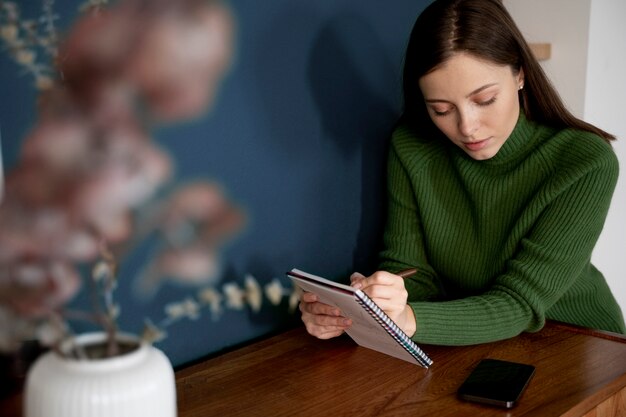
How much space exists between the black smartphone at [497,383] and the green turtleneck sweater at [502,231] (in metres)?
0.11

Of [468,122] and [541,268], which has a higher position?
[468,122]

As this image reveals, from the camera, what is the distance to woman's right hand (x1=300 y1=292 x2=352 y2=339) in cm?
122

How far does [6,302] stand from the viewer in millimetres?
592

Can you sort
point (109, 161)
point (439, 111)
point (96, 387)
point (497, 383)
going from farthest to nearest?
point (439, 111), point (497, 383), point (96, 387), point (109, 161)

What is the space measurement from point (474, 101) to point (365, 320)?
0.45 metres

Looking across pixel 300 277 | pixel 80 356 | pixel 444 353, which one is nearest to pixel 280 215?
pixel 300 277

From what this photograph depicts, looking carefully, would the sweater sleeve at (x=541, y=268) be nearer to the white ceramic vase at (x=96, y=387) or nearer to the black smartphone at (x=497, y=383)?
the black smartphone at (x=497, y=383)

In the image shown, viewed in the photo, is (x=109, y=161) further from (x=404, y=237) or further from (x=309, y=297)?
(x=404, y=237)

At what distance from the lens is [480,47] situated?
1291 millimetres

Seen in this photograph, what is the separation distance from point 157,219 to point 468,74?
2.61 ft

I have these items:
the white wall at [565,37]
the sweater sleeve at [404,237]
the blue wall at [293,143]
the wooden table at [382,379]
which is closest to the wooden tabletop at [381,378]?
the wooden table at [382,379]

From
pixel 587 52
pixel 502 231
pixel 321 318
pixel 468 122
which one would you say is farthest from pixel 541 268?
pixel 587 52

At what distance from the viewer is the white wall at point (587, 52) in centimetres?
179

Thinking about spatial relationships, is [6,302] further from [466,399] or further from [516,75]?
[516,75]
